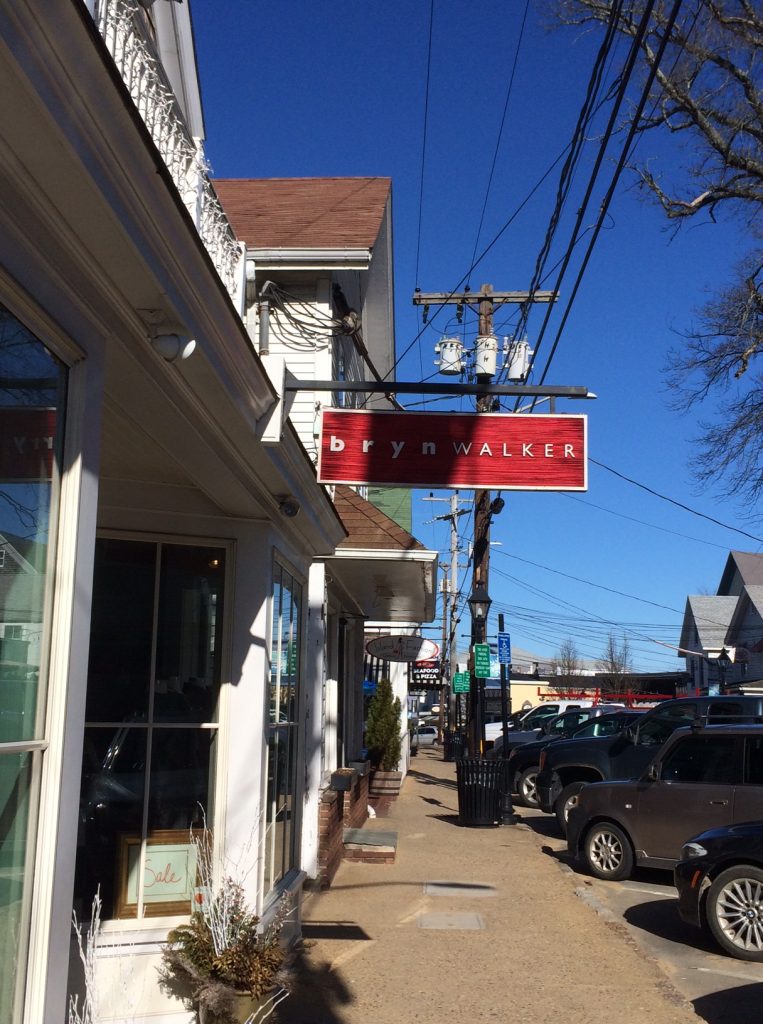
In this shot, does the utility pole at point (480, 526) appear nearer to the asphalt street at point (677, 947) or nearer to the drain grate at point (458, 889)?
the asphalt street at point (677, 947)

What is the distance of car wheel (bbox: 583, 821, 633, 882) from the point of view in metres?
11.3

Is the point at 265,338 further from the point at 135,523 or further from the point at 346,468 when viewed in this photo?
the point at 135,523

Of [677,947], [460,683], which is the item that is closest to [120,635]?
[677,947]

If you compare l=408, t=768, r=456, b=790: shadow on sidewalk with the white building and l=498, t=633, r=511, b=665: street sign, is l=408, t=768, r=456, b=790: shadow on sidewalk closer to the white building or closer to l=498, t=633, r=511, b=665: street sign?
l=498, t=633, r=511, b=665: street sign

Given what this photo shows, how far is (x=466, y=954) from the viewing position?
25.6ft

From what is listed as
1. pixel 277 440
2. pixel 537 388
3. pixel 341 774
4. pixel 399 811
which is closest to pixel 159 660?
pixel 277 440

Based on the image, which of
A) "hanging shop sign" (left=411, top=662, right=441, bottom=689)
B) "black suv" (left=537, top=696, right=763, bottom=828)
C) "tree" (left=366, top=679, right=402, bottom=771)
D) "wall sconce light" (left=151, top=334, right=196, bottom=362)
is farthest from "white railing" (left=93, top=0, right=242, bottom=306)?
"hanging shop sign" (left=411, top=662, right=441, bottom=689)

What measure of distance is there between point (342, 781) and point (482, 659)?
763cm

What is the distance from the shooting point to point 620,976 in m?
7.23

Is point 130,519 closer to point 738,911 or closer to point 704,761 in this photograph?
point 738,911

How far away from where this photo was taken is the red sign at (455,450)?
7.05 metres

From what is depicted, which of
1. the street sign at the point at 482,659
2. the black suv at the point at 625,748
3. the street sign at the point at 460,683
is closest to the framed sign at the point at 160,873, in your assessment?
the black suv at the point at 625,748

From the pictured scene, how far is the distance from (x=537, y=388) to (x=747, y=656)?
39.2m

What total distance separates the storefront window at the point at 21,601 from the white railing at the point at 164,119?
1132 mm
